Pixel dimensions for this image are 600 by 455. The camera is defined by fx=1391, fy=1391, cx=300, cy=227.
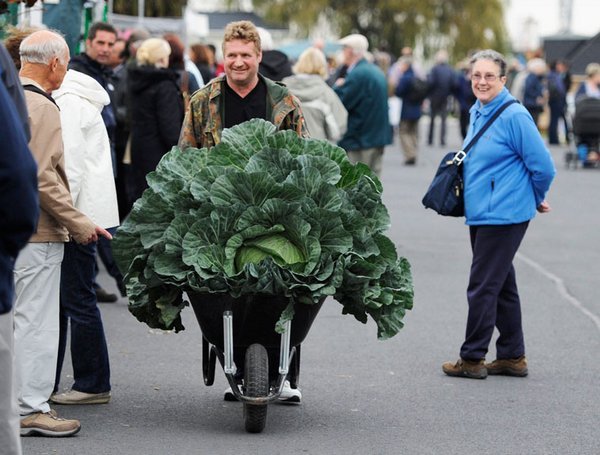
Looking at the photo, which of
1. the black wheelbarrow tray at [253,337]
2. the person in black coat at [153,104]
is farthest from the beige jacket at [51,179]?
the person in black coat at [153,104]

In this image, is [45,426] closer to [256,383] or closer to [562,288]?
[256,383]

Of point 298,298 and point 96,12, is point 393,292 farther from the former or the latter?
point 96,12

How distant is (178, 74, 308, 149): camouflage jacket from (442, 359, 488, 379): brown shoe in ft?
6.17

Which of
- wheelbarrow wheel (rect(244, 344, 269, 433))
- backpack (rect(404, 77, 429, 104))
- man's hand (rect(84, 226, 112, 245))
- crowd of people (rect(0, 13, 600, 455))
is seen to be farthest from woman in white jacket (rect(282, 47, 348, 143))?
backpack (rect(404, 77, 429, 104))

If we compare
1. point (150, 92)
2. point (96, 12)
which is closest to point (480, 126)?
point (150, 92)

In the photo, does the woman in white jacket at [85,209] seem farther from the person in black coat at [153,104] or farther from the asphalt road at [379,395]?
the person in black coat at [153,104]

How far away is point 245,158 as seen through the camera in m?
6.54

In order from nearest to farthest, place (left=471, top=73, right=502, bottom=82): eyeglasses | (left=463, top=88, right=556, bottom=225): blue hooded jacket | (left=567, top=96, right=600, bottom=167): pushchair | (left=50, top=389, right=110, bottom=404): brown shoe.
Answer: (left=50, top=389, right=110, bottom=404): brown shoe → (left=463, top=88, right=556, bottom=225): blue hooded jacket → (left=471, top=73, right=502, bottom=82): eyeglasses → (left=567, top=96, right=600, bottom=167): pushchair

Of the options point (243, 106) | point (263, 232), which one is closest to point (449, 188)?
point (243, 106)

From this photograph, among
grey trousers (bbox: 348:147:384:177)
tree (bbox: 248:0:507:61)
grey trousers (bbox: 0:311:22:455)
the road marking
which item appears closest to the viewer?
grey trousers (bbox: 0:311:22:455)

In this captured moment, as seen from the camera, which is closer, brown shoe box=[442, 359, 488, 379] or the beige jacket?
the beige jacket

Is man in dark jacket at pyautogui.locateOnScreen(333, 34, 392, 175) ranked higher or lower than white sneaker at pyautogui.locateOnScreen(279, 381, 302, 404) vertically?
higher

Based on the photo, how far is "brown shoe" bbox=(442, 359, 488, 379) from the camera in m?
8.21

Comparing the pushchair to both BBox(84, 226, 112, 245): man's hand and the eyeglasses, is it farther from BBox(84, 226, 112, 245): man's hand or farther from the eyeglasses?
BBox(84, 226, 112, 245): man's hand
